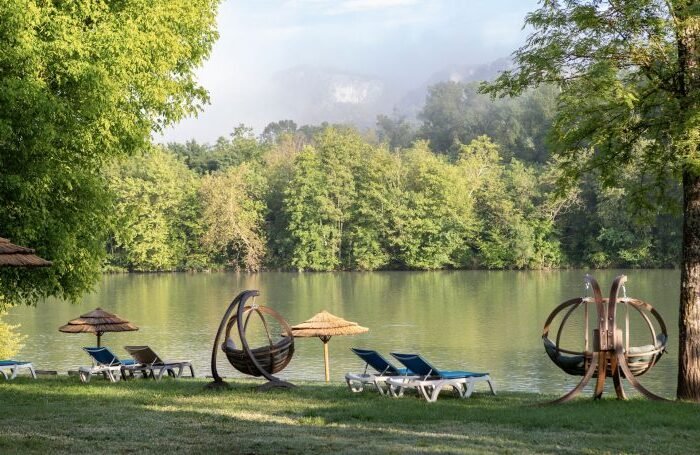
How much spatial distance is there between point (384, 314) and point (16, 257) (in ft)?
85.9

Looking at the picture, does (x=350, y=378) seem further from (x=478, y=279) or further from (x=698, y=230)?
(x=478, y=279)

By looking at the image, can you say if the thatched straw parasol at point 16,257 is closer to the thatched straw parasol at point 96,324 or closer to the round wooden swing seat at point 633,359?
the round wooden swing seat at point 633,359

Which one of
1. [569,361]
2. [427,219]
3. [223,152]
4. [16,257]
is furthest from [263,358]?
[223,152]

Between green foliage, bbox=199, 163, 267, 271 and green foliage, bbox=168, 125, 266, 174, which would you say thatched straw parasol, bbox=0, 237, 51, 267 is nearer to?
green foliage, bbox=199, 163, 267, 271

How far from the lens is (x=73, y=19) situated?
13102 mm

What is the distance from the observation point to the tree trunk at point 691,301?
1069 centimetres

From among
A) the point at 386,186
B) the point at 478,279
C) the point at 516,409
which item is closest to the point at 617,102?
the point at 516,409

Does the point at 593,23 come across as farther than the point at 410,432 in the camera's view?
Yes

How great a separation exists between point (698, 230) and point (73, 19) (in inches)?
336

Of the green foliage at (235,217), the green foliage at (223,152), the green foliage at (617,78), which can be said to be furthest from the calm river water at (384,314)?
the green foliage at (223,152)

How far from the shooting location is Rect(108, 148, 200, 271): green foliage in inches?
2312

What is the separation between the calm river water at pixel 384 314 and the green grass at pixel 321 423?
25.4 feet

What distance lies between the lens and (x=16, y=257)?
7.20 meters

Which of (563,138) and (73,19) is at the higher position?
(73,19)
